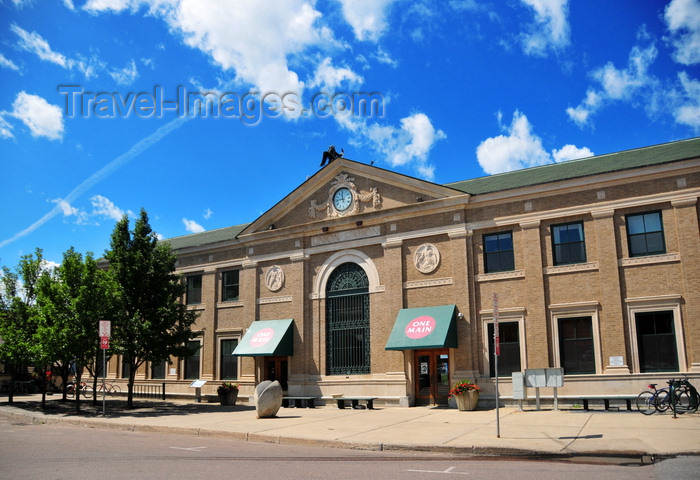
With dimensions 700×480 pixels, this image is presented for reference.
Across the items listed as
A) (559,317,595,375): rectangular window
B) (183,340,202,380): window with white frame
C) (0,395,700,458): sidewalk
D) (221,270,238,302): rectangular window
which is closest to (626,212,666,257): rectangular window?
(559,317,595,375): rectangular window

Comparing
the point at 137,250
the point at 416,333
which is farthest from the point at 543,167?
the point at 137,250

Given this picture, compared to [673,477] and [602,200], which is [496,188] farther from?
[673,477]

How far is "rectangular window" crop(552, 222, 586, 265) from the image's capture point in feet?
73.8

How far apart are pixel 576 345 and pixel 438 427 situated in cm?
784

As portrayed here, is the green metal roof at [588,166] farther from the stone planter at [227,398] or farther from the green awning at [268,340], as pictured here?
the stone planter at [227,398]

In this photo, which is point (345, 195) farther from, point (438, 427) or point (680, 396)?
point (680, 396)

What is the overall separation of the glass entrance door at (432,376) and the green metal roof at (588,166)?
7.18 metres

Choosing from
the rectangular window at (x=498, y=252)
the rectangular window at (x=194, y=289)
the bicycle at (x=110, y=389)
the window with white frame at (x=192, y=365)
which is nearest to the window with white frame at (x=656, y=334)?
the rectangular window at (x=498, y=252)

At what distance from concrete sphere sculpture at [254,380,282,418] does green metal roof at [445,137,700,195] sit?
11.6m

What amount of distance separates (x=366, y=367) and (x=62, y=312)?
13.2 m

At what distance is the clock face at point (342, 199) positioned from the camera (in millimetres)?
28062

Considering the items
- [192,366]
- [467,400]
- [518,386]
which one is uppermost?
[192,366]

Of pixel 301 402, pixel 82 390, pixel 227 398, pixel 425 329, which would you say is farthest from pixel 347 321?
pixel 82 390

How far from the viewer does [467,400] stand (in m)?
22.0
